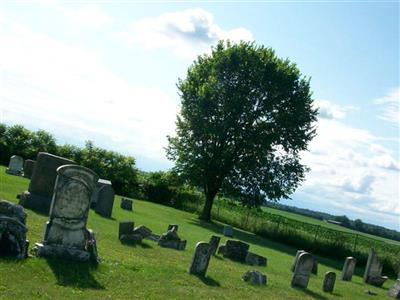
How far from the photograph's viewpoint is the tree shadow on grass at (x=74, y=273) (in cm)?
1186

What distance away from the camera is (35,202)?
71.3ft

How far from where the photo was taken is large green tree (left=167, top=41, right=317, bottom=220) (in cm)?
4072

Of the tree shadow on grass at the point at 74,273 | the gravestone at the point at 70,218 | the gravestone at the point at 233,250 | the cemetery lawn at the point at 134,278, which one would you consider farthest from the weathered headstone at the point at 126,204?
the tree shadow on grass at the point at 74,273

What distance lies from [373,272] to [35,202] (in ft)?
52.3

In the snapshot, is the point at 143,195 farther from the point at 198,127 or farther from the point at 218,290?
the point at 218,290

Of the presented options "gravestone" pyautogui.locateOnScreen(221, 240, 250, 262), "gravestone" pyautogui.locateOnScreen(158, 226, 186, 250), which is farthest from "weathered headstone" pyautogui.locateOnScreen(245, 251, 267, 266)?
"gravestone" pyautogui.locateOnScreen(158, 226, 186, 250)

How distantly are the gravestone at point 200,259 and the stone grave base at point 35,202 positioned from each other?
8512 mm

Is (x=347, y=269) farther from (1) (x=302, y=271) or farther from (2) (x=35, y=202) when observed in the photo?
(2) (x=35, y=202)

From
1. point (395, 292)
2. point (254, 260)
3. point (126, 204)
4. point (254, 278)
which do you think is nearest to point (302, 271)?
point (254, 278)

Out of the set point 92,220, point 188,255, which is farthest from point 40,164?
point 188,255

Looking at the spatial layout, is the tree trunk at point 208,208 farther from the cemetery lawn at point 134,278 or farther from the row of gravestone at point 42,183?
the row of gravestone at point 42,183

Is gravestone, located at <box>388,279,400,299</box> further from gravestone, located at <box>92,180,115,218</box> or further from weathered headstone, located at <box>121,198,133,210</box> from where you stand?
weathered headstone, located at <box>121,198,133,210</box>

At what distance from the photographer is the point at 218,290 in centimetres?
1450

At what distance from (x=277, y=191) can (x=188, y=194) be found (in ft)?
34.4
